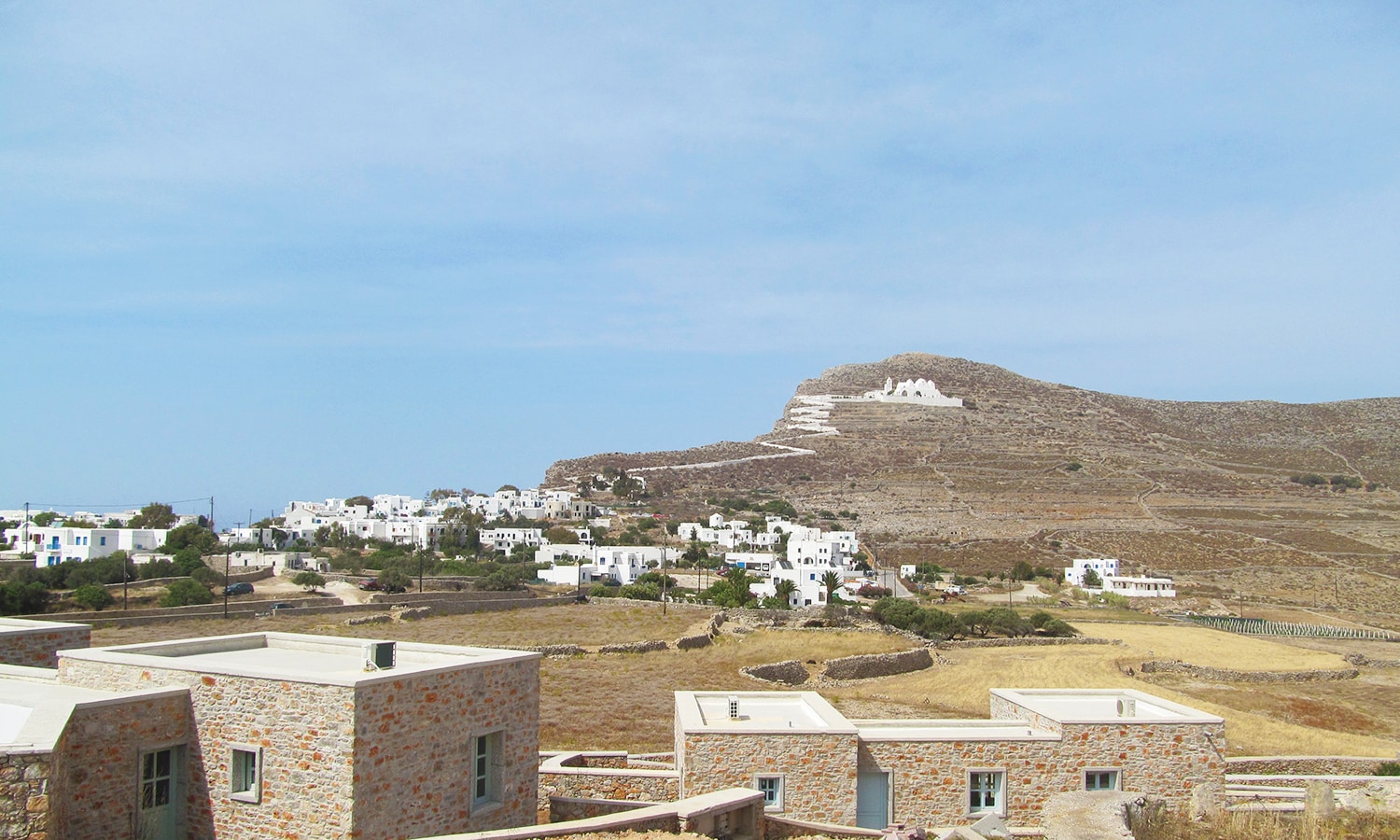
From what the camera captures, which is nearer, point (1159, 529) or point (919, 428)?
point (1159, 529)

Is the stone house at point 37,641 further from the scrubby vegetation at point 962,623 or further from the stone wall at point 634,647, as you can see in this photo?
the scrubby vegetation at point 962,623

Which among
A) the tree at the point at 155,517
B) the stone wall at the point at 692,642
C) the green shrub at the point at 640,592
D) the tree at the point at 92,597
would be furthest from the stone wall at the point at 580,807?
the tree at the point at 155,517

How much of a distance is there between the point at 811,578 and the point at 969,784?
1801 inches

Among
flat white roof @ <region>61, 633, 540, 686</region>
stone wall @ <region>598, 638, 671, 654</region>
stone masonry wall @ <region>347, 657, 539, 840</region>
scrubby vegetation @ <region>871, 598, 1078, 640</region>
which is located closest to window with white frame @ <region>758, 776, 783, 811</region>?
stone masonry wall @ <region>347, 657, 539, 840</region>

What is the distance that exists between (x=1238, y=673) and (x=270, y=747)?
123ft

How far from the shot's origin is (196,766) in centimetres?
991

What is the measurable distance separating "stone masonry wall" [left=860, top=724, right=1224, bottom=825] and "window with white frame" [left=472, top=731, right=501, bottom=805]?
16.7 feet

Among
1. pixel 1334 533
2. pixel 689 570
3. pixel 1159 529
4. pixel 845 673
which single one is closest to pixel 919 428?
pixel 1159 529

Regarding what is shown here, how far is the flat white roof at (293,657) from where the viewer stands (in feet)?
32.4

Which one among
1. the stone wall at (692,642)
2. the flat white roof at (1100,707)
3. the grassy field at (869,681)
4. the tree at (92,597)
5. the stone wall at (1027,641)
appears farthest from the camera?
the stone wall at (1027,641)

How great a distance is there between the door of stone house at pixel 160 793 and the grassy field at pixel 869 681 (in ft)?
34.1

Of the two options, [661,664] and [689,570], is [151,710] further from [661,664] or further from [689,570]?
[689,570]

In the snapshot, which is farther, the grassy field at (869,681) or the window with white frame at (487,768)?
the grassy field at (869,681)

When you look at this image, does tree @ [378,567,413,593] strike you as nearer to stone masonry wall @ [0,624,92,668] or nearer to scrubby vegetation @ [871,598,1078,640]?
scrubby vegetation @ [871,598,1078,640]
